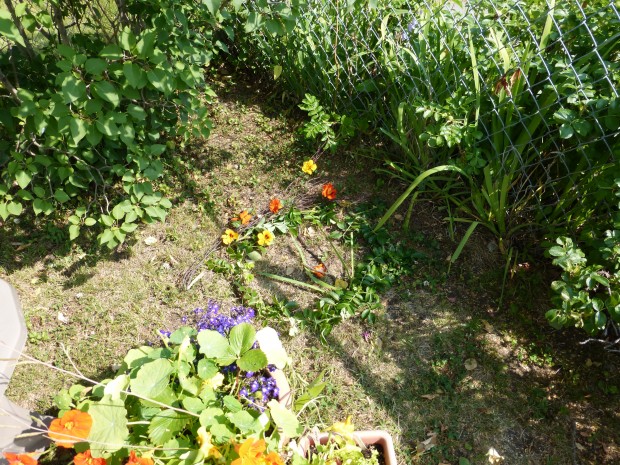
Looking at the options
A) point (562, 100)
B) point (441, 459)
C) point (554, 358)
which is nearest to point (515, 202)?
point (562, 100)

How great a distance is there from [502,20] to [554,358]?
63.5 inches

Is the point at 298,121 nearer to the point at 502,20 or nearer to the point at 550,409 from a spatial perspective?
the point at 502,20

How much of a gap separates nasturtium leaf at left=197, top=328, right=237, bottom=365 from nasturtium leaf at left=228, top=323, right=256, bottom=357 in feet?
0.06

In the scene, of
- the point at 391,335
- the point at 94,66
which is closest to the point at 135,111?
the point at 94,66

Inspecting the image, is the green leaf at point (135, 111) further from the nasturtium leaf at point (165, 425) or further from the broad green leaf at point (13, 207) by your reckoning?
the nasturtium leaf at point (165, 425)

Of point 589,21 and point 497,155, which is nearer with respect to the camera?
point 589,21

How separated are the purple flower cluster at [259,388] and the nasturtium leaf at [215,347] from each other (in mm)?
97

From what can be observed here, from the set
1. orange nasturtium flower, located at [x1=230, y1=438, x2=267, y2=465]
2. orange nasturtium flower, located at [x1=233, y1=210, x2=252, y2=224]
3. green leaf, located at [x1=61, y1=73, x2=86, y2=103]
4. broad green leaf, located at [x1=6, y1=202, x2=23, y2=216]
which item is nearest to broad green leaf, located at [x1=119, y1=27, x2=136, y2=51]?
green leaf, located at [x1=61, y1=73, x2=86, y2=103]

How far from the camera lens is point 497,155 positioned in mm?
2352

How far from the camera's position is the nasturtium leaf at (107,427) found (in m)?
1.48

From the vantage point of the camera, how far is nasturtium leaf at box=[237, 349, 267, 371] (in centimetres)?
162

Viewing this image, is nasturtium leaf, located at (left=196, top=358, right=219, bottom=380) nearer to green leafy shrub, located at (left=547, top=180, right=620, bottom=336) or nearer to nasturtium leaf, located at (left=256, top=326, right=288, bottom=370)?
nasturtium leaf, located at (left=256, top=326, right=288, bottom=370)

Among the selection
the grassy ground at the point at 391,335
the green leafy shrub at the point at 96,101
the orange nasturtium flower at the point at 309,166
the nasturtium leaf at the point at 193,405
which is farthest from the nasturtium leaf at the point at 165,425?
the orange nasturtium flower at the point at 309,166

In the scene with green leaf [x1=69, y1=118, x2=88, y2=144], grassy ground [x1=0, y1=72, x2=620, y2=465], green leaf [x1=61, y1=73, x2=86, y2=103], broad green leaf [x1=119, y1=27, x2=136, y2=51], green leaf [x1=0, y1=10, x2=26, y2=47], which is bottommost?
grassy ground [x1=0, y1=72, x2=620, y2=465]
